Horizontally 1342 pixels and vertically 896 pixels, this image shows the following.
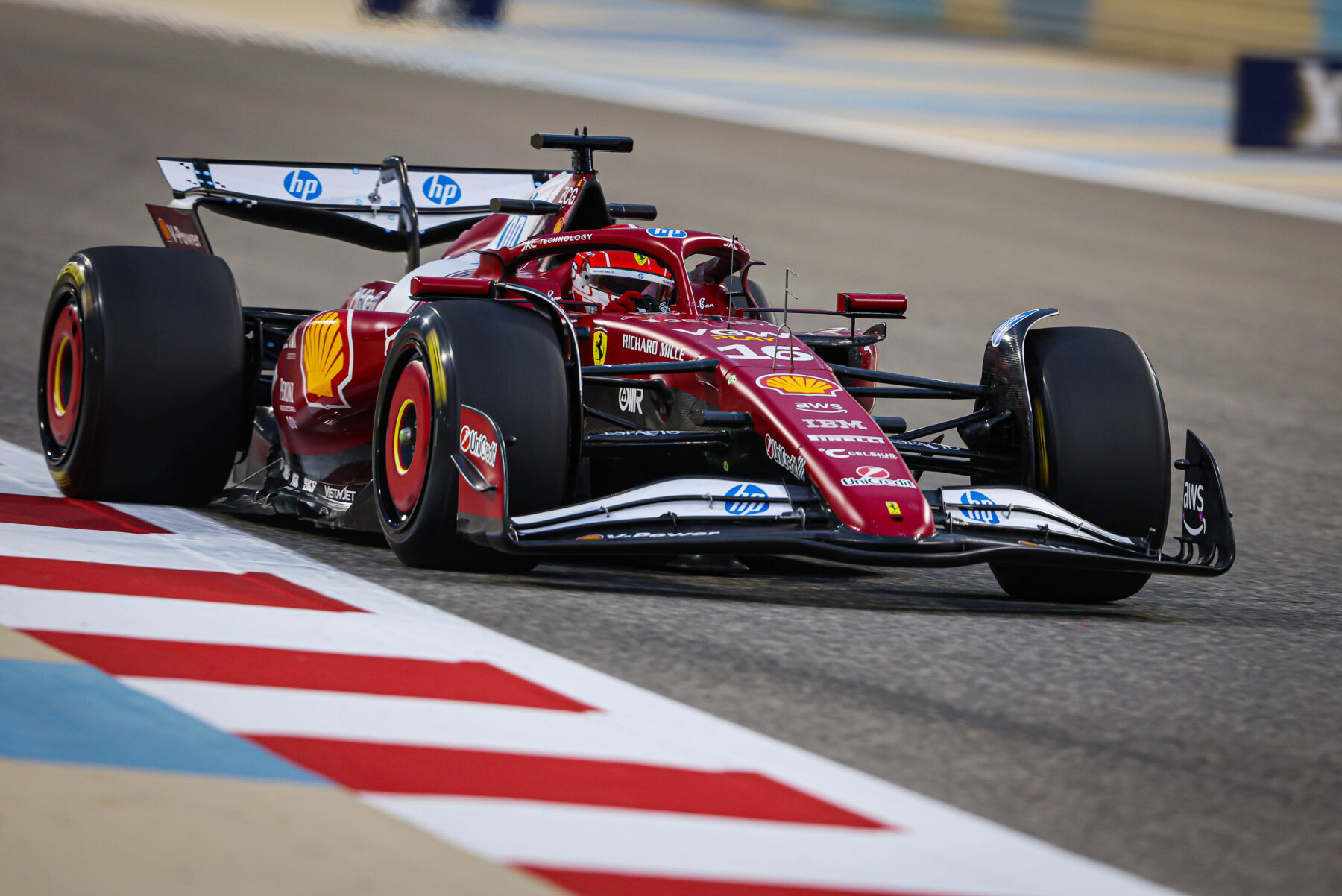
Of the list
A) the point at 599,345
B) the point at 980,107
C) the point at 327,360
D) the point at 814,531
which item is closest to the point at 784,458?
the point at 814,531

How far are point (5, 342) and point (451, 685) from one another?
7936 mm

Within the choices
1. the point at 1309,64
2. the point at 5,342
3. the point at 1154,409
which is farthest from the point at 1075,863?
the point at 1309,64

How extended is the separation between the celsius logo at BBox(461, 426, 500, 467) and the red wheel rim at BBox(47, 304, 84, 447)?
2038 millimetres

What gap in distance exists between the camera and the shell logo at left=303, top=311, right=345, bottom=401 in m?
6.64

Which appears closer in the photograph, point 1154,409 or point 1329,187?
point 1154,409

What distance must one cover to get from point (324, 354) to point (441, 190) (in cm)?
185

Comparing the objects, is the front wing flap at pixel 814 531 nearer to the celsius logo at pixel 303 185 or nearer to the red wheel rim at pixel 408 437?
the red wheel rim at pixel 408 437

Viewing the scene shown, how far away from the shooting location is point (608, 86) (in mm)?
23766

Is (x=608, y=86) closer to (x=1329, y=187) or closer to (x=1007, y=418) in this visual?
(x=1329, y=187)

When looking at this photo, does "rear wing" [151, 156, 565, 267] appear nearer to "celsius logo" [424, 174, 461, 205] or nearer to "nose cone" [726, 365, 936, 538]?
"celsius logo" [424, 174, 461, 205]

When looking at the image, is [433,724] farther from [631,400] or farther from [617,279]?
[617,279]

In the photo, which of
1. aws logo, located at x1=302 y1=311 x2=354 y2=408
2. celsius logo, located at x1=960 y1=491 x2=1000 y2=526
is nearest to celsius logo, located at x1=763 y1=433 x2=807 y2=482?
celsius logo, located at x1=960 y1=491 x2=1000 y2=526

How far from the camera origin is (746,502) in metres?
5.32

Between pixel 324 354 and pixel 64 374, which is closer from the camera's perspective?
pixel 324 354
